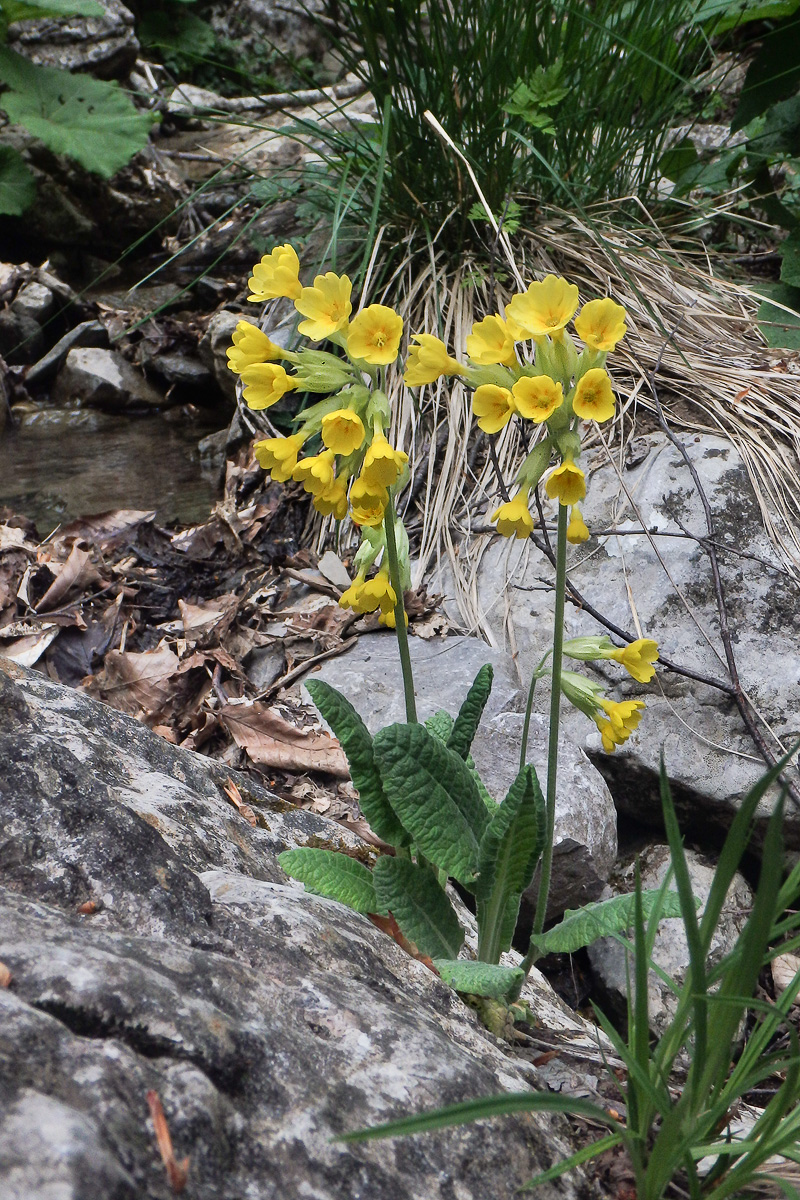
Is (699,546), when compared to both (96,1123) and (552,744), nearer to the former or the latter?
(552,744)

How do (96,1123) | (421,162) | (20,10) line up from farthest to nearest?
(20,10) < (421,162) < (96,1123)

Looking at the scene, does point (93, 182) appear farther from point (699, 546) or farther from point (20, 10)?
point (699, 546)

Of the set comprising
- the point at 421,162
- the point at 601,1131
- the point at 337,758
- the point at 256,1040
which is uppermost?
the point at 421,162

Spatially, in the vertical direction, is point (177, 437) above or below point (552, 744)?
below

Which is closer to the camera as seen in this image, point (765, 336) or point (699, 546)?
point (699, 546)

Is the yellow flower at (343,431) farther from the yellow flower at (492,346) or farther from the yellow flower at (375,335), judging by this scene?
the yellow flower at (492,346)

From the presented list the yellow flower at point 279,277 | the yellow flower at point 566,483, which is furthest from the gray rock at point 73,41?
the yellow flower at point 566,483

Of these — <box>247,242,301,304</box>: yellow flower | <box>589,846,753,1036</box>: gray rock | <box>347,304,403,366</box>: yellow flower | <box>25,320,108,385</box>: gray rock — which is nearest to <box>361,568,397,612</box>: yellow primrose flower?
<box>347,304,403,366</box>: yellow flower

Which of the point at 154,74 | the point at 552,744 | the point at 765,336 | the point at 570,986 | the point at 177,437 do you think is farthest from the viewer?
the point at 154,74

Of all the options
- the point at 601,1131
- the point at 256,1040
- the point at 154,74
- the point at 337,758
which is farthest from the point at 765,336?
the point at 154,74
